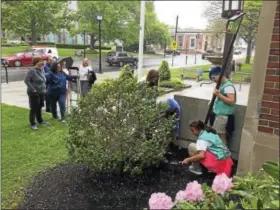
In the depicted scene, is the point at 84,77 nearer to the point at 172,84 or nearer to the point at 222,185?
the point at 172,84

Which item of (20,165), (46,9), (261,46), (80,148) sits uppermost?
(46,9)

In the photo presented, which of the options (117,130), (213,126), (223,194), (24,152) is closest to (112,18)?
(24,152)

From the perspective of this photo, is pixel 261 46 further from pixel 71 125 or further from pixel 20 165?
pixel 20 165

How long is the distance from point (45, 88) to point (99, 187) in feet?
11.8

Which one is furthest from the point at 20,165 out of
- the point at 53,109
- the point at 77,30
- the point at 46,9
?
the point at 77,30

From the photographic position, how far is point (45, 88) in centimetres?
684

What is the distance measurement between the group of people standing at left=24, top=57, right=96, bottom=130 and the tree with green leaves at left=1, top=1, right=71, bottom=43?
83.7ft

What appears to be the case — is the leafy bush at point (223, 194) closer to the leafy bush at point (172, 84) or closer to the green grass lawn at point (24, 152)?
the green grass lawn at point (24, 152)

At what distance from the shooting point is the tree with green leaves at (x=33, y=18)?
31442mm

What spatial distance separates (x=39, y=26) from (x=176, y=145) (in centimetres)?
3289

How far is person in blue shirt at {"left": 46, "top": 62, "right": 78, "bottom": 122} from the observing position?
23.7 ft

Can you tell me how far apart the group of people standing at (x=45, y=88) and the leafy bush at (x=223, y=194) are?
5.27m

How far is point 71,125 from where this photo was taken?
411 centimetres

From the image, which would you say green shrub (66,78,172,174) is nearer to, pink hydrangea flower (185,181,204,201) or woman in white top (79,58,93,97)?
pink hydrangea flower (185,181,204,201)
